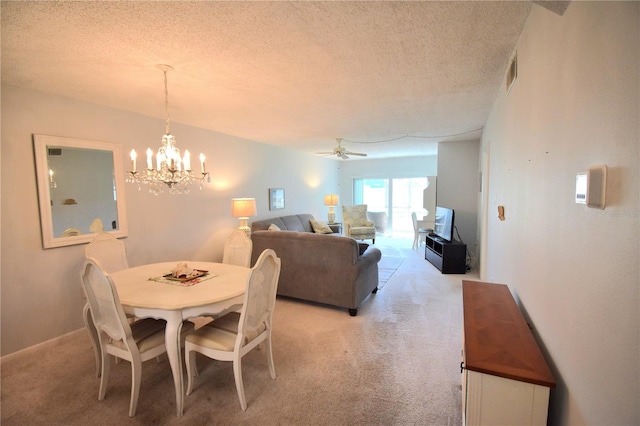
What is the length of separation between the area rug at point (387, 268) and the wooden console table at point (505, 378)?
2.83 meters

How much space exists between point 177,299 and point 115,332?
1.38ft

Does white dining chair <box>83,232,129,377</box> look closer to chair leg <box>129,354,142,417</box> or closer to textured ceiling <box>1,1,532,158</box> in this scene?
chair leg <box>129,354,142,417</box>

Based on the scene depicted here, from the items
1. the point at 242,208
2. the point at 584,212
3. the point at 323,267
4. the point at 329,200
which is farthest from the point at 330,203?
the point at 584,212

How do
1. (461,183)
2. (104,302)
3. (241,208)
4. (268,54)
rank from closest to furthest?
(104,302) → (268,54) → (241,208) → (461,183)

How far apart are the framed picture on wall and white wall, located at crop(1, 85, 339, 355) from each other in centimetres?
40

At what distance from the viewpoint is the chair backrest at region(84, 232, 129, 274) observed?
102 inches

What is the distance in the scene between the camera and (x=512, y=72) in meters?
2.00

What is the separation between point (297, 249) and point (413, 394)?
1.97 meters

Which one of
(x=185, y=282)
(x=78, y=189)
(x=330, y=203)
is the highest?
(x=78, y=189)

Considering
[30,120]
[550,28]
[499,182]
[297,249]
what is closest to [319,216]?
[297,249]

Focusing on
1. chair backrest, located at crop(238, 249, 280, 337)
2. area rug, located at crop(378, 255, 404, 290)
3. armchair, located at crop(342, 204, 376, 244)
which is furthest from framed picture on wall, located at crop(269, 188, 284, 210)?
chair backrest, located at crop(238, 249, 280, 337)

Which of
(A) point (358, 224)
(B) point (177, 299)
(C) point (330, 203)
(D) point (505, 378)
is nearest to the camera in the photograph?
(D) point (505, 378)

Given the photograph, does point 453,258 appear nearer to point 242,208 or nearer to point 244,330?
point 242,208

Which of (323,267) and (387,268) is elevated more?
(323,267)
